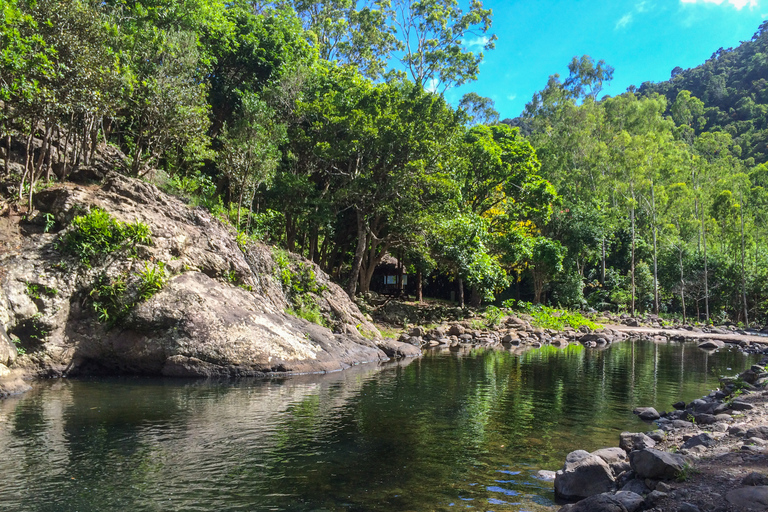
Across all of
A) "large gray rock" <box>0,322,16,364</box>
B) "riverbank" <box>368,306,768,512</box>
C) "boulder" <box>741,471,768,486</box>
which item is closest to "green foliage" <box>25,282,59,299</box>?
"large gray rock" <box>0,322,16,364</box>

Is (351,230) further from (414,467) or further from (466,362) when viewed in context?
(414,467)

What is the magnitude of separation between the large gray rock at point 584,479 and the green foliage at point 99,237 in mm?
14677

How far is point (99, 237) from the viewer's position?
54.6 feet

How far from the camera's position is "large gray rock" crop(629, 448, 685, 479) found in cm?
652

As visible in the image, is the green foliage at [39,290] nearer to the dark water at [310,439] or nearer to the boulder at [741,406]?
the dark water at [310,439]

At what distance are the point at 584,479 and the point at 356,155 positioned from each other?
2282cm

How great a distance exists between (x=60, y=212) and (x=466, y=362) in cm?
1569

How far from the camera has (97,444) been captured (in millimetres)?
9156

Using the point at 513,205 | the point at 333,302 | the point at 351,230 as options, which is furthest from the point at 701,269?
the point at 333,302

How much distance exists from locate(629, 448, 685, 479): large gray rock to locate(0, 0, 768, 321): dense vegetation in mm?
17416

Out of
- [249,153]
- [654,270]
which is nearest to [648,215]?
[654,270]

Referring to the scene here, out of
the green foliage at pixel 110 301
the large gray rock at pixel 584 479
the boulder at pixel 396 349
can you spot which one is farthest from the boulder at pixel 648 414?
the green foliage at pixel 110 301

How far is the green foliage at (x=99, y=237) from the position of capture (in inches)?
643

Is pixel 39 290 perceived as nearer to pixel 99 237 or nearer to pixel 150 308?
pixel 99 237
